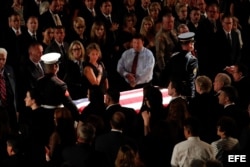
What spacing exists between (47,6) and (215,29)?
2857 mm

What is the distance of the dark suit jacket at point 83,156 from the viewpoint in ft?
23.8

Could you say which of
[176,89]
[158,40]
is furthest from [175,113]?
[158,40]

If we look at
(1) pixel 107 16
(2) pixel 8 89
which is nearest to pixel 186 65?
(2) pixel 8 89

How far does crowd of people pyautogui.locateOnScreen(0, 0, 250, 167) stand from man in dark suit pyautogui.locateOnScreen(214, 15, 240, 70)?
0.02 meters

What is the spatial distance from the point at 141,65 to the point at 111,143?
3.72 m

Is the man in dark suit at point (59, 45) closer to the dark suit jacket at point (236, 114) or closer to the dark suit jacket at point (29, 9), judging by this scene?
the dark suit jacket at point (29, 9)

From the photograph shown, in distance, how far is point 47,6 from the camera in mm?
12852

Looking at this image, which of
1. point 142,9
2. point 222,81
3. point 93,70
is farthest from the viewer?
point 142,9

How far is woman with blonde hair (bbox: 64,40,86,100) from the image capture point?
10.8 m

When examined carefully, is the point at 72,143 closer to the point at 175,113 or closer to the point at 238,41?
the point at 175,113

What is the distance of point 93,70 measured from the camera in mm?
10625

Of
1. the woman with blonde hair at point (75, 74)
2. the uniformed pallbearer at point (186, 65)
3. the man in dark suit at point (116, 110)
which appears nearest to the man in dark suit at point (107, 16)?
the woman with blonde hair at point (75, 74)

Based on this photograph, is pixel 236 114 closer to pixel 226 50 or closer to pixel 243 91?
pixel 243 91

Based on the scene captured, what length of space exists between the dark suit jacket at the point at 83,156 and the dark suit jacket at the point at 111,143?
304 millimetres
